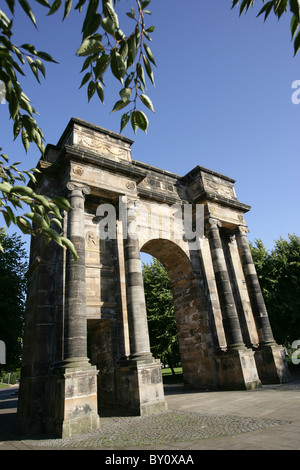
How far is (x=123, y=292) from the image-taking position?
10211mm

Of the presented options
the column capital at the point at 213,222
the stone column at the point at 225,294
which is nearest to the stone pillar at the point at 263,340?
the stone column at the point at 225,294

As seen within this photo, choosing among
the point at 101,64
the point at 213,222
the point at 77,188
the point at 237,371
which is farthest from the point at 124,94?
the point at 213,222

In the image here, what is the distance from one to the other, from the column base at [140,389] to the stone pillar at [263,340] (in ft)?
19.0

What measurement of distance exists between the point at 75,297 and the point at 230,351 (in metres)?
6.71

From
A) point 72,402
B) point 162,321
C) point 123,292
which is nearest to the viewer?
point 72,402

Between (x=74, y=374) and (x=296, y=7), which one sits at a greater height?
(x=296, y=7)

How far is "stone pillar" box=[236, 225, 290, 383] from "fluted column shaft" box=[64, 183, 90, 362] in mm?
8115

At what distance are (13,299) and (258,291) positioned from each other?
13.4 metres

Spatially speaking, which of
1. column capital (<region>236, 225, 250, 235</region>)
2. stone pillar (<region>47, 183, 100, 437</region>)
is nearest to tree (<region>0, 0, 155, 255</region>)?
stone pillar (<region>47, 183, 100, 437</region>)

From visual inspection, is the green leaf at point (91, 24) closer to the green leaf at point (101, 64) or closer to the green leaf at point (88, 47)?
the green leaf at point (88, 47)

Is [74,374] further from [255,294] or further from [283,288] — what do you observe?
[283,288]

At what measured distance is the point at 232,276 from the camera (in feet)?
46.7

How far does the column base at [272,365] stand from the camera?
455 inches

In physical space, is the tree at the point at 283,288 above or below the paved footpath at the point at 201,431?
above
